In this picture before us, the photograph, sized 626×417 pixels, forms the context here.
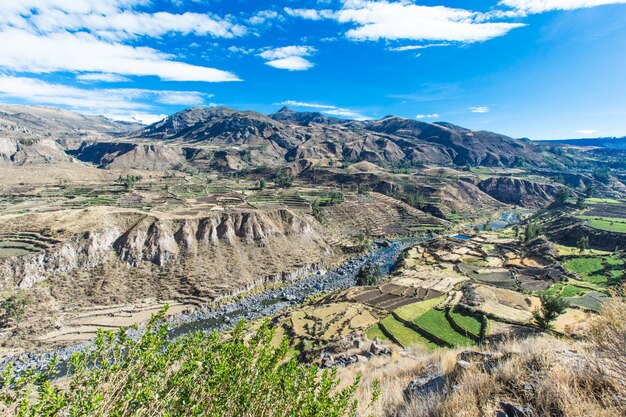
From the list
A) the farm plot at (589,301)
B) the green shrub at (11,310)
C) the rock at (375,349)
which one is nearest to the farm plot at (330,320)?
the rock at (375,349)

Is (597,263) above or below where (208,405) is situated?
below

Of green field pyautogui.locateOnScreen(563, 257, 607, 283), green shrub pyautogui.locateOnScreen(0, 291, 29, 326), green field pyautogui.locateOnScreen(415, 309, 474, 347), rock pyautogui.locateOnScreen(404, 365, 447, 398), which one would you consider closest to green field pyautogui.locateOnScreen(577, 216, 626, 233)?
green field pyautogui.locateOnScreen(563, 257, 607, 283)

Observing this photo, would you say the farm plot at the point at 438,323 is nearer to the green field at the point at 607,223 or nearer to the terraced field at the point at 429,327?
the terraced field at the point at 429,327

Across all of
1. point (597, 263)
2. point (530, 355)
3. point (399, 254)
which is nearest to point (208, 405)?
point (530, 355)

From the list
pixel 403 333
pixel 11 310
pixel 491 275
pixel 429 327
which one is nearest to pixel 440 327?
pixel 429 327

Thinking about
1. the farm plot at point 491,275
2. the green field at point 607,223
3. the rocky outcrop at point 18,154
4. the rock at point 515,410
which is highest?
the rocky outcrop at point 18,154

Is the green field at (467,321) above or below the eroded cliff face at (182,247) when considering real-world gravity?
below

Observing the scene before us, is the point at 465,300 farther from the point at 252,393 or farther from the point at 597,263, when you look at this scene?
the point at 252,393
